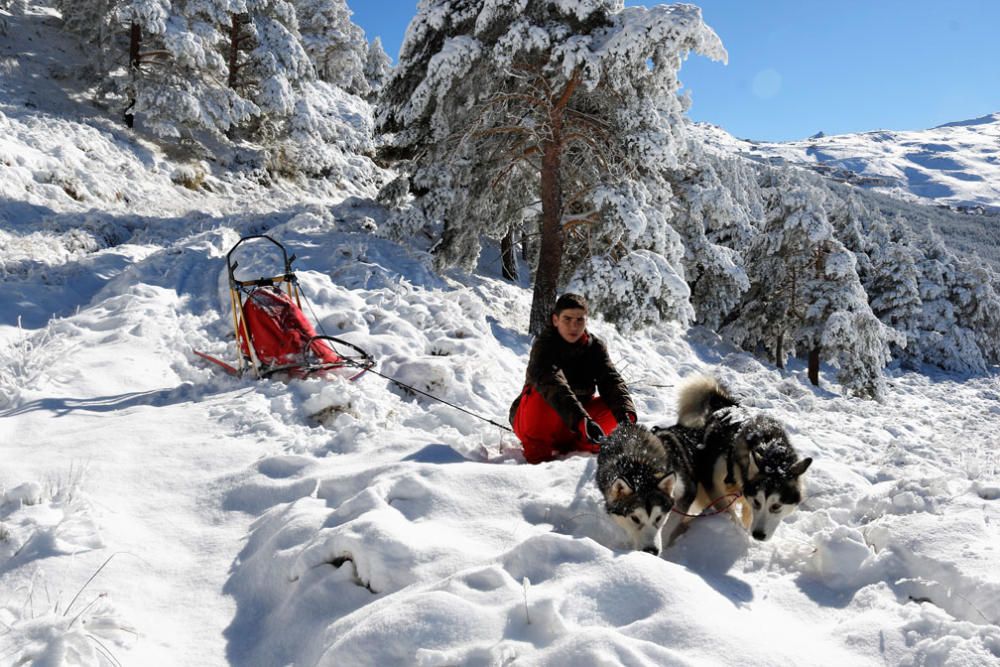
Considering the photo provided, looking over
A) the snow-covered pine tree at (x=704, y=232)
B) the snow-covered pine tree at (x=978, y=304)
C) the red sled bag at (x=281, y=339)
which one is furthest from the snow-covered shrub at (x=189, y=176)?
the snow-covered pine tree at (x=978, y=304)

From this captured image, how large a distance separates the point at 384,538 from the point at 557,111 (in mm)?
8902

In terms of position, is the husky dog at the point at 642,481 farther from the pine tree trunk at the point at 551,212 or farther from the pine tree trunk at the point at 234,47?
the pine tree trunk at the point at 234,47

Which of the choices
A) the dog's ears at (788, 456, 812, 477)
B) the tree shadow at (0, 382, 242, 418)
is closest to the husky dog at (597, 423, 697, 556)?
the dog's ears at (788, 456, 812, 477)

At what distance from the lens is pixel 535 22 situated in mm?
9797

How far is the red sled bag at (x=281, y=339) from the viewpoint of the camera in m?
6.78

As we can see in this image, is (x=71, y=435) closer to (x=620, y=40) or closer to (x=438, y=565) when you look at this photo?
(x=438, y=565)

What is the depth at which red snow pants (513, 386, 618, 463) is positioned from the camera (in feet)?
17.0

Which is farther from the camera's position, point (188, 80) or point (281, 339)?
point (188, 80)

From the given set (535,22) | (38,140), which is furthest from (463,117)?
(38,140)

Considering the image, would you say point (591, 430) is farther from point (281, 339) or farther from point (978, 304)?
point (978, 304)

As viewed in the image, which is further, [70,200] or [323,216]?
[323,216]

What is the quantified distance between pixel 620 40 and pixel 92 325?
29.5 feet

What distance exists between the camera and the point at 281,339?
22.8ft

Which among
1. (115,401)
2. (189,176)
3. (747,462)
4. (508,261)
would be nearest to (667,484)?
(747,462)
